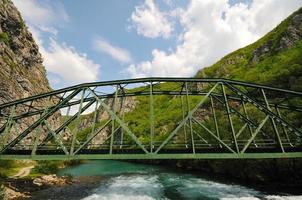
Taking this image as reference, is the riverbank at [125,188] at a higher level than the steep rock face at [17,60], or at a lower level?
lower

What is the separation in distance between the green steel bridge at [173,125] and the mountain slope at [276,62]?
446 centimetres

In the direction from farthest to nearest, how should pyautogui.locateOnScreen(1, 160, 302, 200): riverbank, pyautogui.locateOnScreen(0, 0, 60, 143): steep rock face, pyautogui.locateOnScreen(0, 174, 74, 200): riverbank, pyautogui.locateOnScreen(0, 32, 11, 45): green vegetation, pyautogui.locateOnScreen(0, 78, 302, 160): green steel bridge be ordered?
pyautogui.locateOnScreen(0, 32, 11, 45): green vegetation
pyautogui.locateOnScreen(0, 0, 60, 143): steep rock face
pyautogui.locateOnScreen(1, 160, 302, 200): riverbank
pyautogui.locateOnScreen(0, 174, 74, 200): riverbank
pyautogui.locateOnScreen(0, 78, 302, 160): green steel bridge

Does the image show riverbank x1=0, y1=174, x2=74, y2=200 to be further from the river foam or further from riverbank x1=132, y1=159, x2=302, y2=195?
riverbank x1=132, y1=159, x2=302, y2=195

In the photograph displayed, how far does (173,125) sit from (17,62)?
53121 millimetres

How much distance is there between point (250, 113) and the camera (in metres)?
49.5

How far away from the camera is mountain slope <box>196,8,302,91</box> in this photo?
206ft

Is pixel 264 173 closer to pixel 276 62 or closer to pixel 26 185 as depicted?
pixel 26 185

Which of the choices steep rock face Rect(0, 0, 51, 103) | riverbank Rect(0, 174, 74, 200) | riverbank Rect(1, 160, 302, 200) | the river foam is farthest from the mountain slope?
steep rock face Rect(0, 0, 51, 103)

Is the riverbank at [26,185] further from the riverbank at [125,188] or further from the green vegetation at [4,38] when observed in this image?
the green vegetation at [4,38]

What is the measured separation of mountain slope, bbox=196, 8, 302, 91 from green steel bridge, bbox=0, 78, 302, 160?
4.46 metres

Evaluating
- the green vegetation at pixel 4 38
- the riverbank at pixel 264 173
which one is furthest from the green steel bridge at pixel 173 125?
the green vegetation at pixel 4 38

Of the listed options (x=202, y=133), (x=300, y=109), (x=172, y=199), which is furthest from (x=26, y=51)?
(x=300, y=109)

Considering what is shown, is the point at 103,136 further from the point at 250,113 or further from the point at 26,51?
the point at 250,113

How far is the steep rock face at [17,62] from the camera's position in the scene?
207 ft
